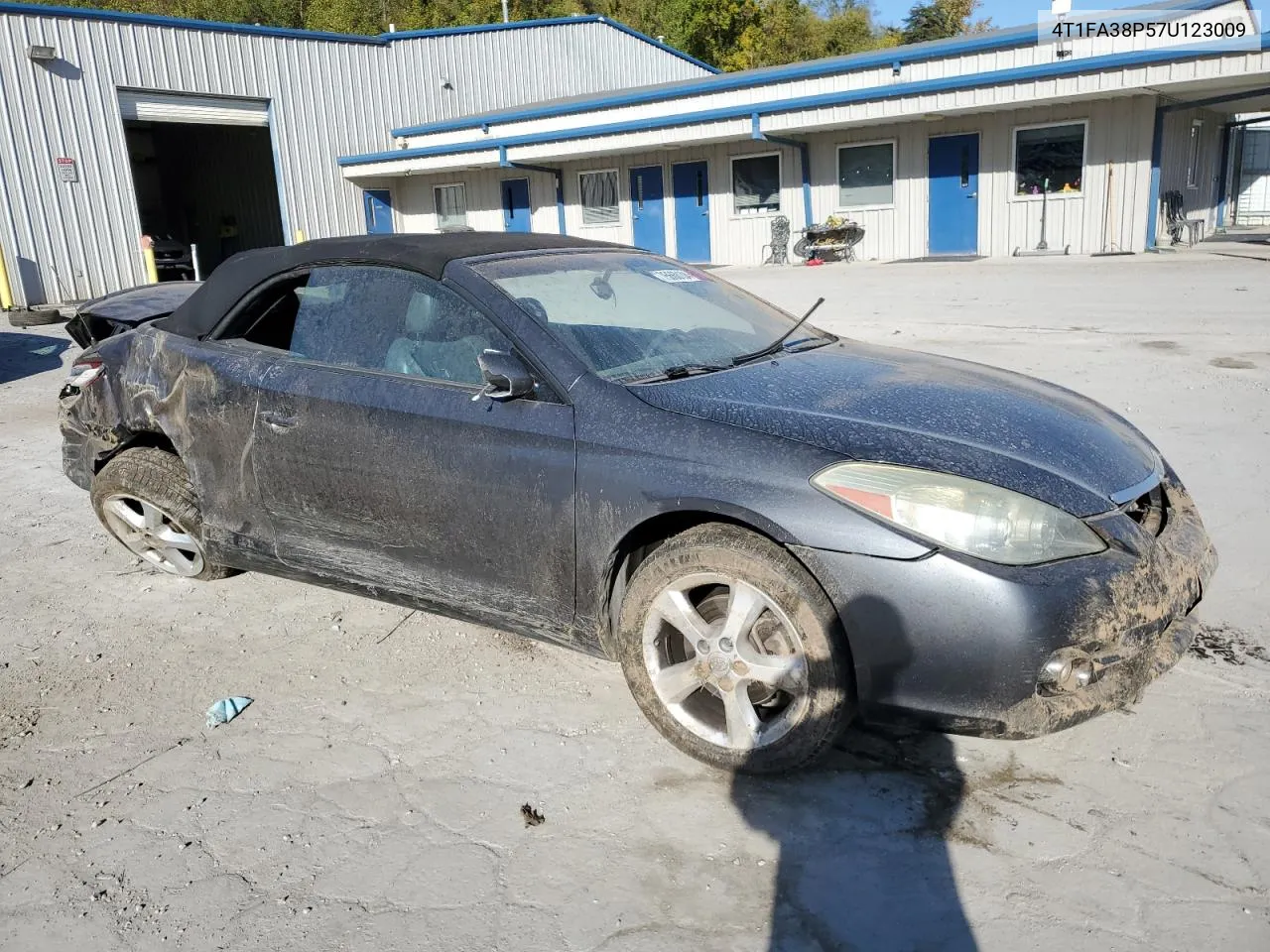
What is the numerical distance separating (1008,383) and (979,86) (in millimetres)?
15889

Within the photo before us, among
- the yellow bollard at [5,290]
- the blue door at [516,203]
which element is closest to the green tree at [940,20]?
the blue door at [516,203]

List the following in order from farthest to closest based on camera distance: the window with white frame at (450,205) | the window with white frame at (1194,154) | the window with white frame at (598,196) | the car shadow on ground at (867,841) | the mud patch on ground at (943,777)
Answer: the window with white frame at (450,205), the window with white frame at (598,196), the window with white frame at (1194,154), the mud patch on ground at (943,777), the car shadow on ground at (867,841)

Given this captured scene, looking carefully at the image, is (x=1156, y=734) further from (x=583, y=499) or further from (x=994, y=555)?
(x=583, y=499)

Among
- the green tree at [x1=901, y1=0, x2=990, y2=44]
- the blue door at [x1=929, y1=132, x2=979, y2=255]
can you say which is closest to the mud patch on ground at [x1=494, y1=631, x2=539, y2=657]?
the blue door at [x1=929, y1=132, x2=979, y2=255]

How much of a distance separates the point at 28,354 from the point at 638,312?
39.8 ft

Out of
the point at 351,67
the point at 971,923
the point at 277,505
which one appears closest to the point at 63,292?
the point at 351,67

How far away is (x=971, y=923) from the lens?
92.9 inches

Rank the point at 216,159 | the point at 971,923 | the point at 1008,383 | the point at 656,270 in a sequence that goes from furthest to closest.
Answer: the point at 216,159
the point at 656,270
the point at 1008,383
the point at 971,923

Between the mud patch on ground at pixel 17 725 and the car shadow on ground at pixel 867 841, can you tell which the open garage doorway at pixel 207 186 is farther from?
the car shadow on ground at pixel 867 841

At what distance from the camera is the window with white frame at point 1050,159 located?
731 inches

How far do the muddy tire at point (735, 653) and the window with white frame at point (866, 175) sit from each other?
1931 cm

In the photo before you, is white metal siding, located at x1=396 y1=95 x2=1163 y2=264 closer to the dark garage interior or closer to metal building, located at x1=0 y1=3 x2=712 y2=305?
metal building, located at x1=0 y1=3 x2=712 y2=305

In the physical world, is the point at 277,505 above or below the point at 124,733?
above

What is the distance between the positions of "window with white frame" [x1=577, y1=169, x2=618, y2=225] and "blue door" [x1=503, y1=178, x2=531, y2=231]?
1814mm
